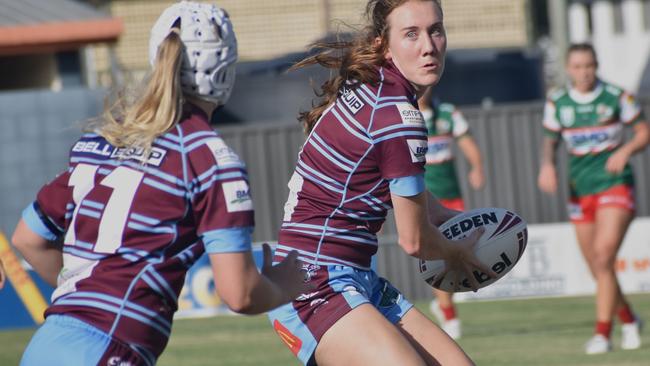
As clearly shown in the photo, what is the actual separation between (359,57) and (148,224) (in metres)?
1.65

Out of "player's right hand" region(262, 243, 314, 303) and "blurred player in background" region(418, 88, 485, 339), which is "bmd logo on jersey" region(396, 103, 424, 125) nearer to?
"player's right hand" region(262, 243, 314, 303)

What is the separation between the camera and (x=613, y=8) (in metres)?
56.0

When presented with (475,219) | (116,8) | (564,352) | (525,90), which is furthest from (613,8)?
(475,219)

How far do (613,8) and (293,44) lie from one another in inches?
848

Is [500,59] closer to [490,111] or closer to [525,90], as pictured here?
[525,90]

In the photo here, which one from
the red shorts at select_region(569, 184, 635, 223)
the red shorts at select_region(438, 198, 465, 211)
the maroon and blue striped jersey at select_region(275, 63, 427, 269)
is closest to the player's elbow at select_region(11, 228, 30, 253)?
the maroon and blue striped jersey at select_region(275, 63, 427, 269)

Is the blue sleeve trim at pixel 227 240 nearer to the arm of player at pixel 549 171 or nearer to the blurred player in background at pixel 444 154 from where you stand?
the arm of player at pixel 549 171

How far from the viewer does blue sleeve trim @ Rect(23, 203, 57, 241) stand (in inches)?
165

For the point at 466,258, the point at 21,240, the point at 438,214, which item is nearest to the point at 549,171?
the point at 438,214

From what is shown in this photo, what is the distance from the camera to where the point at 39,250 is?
427cm

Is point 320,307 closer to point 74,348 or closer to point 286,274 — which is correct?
point 286,274

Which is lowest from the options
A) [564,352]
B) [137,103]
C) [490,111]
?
[564,352]

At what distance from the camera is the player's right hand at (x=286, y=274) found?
4.04 m

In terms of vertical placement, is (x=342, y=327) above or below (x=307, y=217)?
below
